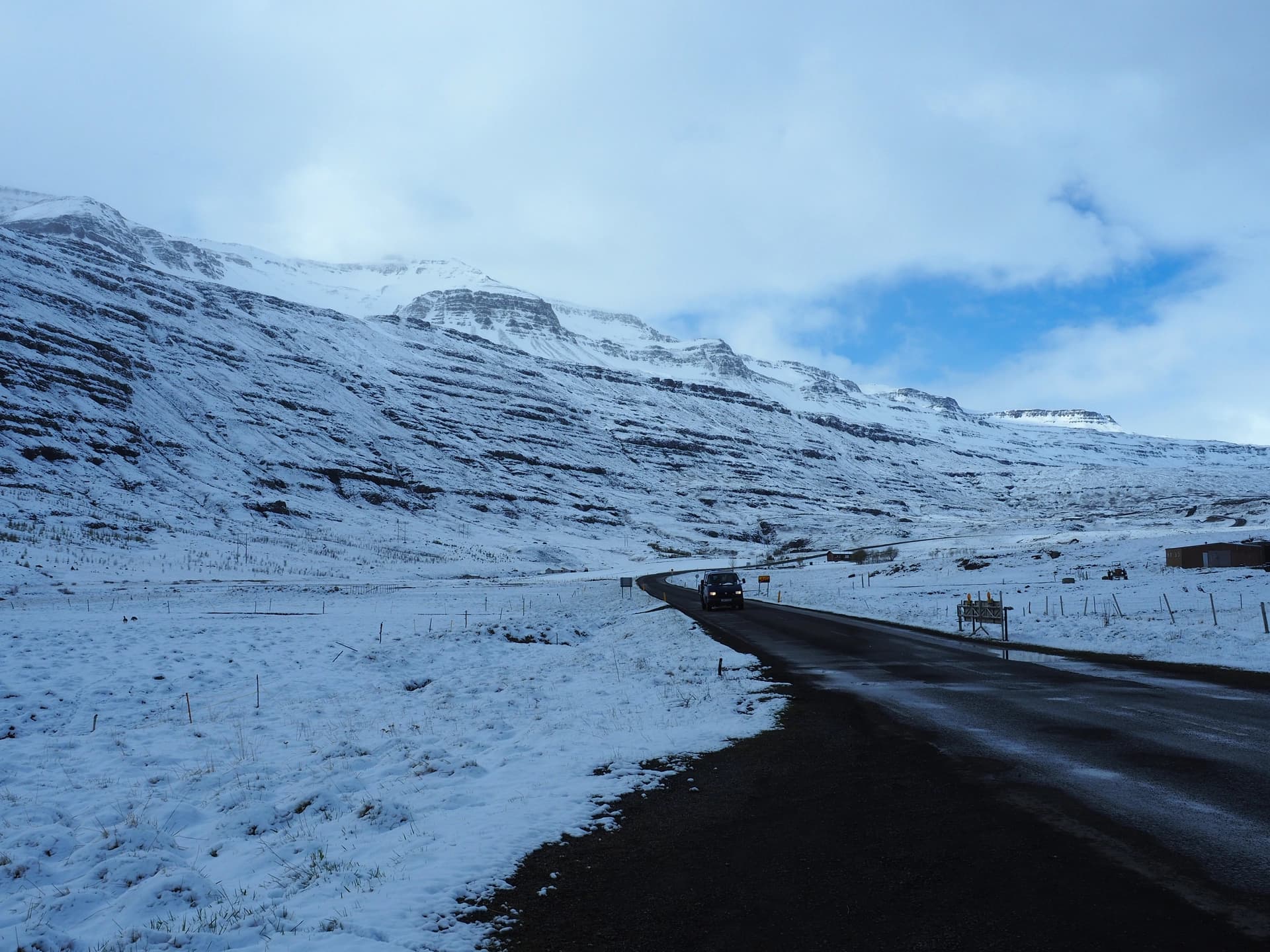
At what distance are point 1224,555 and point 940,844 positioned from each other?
1653 inches

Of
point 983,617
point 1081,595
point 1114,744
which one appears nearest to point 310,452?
point 1081,595

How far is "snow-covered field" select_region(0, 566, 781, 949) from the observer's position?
5836 mm

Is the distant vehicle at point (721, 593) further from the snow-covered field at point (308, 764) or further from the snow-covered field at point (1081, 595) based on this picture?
the snow-covered field at point (308, 764)

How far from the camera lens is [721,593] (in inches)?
1467

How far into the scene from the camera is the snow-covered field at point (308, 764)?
230 inches

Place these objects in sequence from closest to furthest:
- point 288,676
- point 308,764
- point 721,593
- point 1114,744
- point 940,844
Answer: point 940,844
point 1114,744
point 308,764
point 288,676
point 721,593

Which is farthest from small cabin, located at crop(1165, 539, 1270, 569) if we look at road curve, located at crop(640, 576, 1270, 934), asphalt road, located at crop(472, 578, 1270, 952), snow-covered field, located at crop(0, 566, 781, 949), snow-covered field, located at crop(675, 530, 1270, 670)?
asphalt road, located at crop(472, 578, 1270, 952)

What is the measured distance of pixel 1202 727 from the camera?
10.0m

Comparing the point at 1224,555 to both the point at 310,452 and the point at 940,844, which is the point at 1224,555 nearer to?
the point at 940,844

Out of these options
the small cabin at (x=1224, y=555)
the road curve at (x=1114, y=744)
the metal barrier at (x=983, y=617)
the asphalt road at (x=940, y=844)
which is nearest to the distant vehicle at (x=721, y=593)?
the metal barrier at (x=983, y=617)

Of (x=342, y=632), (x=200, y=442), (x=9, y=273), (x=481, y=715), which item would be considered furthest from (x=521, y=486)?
(x=481, y=715)

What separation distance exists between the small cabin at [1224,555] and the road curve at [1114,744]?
87.1ft

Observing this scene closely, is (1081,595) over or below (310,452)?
below

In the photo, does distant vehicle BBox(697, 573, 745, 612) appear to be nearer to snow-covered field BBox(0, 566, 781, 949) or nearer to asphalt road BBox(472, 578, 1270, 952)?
snow-covered field BBox(0, 566, 781, 949)
